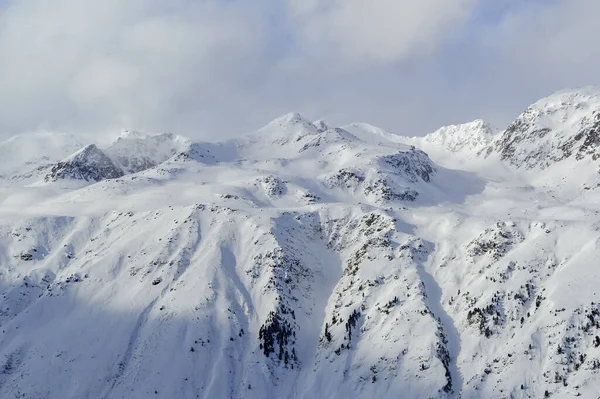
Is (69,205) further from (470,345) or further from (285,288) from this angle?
(470,345)

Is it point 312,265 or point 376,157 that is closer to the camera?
point 312,265

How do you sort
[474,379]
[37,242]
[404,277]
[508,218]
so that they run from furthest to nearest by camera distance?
[37,242]
[508,218]
[404,277]
[474,379]

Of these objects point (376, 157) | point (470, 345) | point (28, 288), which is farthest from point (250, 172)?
point (470, 345)

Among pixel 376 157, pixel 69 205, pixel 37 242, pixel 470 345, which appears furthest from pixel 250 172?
pixel 470 345

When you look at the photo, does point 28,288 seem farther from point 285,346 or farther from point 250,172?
point 250,172

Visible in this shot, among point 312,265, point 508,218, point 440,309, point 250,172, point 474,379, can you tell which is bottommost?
point 474,379


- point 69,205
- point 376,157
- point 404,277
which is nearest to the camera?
point 404,277

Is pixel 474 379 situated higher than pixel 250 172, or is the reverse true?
pixel 250 172
